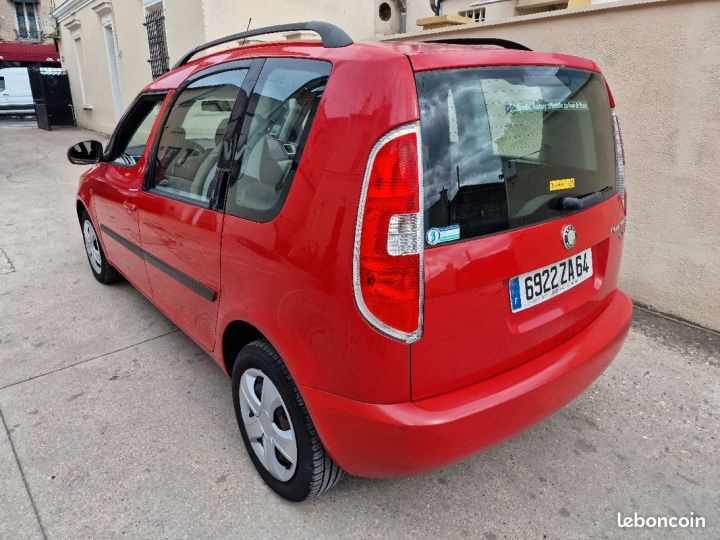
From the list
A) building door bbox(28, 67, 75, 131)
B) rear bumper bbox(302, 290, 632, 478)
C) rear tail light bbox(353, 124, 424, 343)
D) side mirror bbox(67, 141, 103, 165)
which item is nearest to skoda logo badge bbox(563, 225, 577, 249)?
rear bumper bbox(302, 290, 632, 478)

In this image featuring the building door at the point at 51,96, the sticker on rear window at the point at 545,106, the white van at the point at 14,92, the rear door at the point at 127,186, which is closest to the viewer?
the sticker on rear window at the point at 545,106

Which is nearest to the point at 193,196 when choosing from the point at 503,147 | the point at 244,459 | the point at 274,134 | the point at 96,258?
the point at 274,134

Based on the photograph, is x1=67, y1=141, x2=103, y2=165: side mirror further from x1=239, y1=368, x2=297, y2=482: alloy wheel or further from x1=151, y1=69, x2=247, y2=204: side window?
x1=239, y1=368, x2=297, y2=482: alloy wheel

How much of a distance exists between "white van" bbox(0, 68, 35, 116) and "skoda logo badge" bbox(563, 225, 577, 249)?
21.7 metres

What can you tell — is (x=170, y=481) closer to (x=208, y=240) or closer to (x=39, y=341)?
(x=208, y=240)

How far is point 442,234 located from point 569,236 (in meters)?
0.59

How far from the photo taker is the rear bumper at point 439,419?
4.81 ft

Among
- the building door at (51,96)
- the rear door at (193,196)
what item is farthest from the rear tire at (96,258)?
the building door at (51,96)

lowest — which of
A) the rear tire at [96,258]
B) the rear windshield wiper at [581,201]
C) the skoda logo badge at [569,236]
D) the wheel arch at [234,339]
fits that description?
the rear tire at [96,258]

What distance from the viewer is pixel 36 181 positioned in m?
8.16

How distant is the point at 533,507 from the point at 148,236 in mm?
2285

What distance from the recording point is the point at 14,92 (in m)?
18.2

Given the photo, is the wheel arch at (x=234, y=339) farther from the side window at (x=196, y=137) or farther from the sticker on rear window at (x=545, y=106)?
the sticker on rear window at (x=545, y=106)

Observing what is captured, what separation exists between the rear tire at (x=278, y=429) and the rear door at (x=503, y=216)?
0.51 metres
